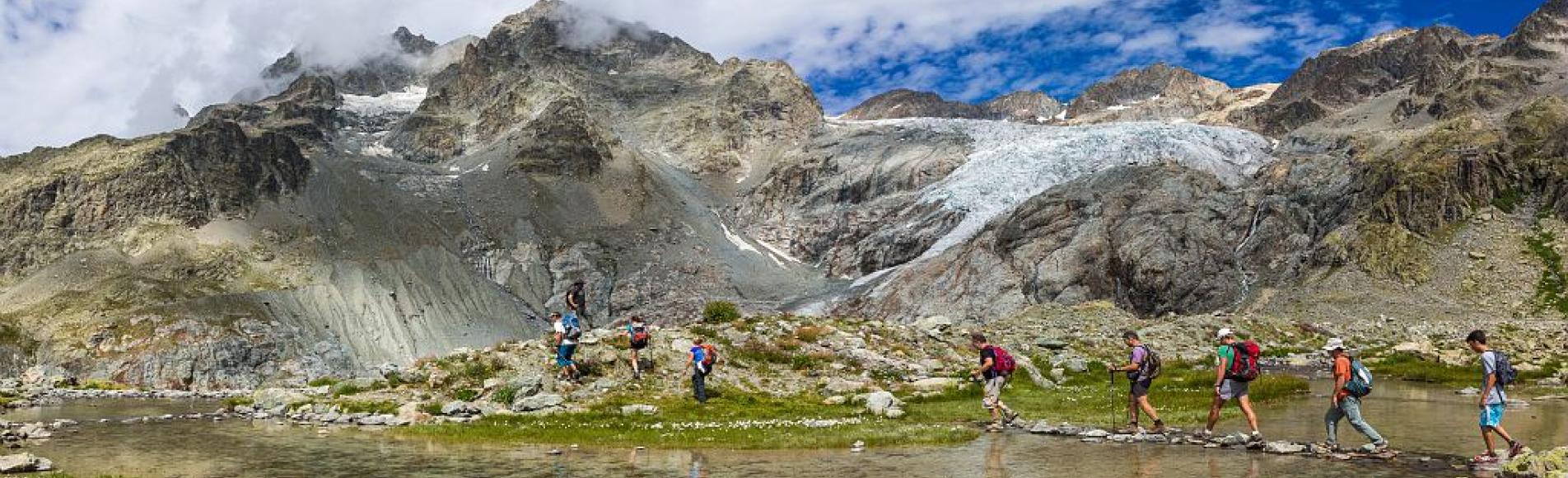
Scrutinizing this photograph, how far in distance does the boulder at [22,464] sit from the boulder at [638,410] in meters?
17.6

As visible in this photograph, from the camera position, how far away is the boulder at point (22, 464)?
2475cm

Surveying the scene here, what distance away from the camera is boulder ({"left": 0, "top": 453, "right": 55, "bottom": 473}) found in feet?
81.2

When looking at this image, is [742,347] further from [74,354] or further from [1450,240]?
[74,354]

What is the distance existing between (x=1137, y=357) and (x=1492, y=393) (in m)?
9.10

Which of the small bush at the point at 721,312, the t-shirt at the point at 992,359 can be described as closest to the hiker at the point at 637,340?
the t-shirt at the point at 992,359

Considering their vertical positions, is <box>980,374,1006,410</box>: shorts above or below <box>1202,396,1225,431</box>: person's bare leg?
above

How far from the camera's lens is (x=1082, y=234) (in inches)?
7028

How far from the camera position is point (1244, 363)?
1102 inches

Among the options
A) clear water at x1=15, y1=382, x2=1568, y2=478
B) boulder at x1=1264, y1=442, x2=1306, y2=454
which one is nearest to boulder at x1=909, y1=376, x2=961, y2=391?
clear water at x1=15, y1=382, x2=1568, y2=478

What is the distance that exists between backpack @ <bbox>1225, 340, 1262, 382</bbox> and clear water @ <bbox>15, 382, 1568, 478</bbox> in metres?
1.78

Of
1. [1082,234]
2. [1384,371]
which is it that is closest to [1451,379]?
[1384,371]

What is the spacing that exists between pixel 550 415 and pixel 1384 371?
47.7m

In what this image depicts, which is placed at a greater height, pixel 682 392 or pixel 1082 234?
pixel 1082 234

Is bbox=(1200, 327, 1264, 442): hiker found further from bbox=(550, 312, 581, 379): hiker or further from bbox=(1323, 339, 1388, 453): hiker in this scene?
bbox=(550, 312, 581, 379): hiker
